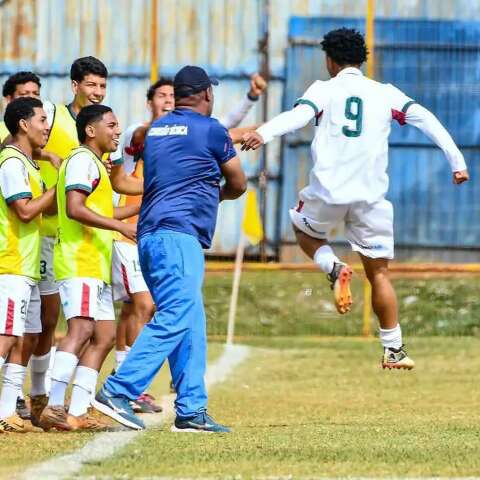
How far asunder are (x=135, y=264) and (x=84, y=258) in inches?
66.5

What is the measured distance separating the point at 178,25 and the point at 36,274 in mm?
11336

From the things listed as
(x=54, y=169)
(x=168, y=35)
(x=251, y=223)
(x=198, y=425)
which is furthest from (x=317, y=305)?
(x=198, y=425)

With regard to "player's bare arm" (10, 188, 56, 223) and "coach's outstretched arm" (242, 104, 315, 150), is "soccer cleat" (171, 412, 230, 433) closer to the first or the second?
"player's bare arm" (10, 188, 56, 223)

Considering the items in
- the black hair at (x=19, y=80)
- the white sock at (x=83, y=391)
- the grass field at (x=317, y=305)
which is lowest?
the grass field at (x=317, y=305)

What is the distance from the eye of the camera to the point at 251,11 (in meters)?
20.6

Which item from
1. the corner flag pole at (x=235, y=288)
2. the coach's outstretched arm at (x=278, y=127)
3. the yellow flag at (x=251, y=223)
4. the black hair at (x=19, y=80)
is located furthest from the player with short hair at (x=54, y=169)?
the yellow flag at (x=251, y=223)

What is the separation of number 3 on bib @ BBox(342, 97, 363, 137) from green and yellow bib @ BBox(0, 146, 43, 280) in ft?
6.58

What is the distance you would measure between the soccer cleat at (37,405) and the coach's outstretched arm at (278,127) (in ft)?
6.66

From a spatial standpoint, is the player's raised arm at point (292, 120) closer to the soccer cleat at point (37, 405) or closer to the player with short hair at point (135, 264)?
the player with short hair at point (135, 264)

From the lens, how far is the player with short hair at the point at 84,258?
9188 millimetres

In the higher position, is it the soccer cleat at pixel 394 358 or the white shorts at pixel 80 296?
the white shorts at pixel 80 296

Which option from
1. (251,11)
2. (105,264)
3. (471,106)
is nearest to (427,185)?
(471,106)

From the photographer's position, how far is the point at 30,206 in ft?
30.1

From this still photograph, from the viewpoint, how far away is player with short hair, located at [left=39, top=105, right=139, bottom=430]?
30.1ft
